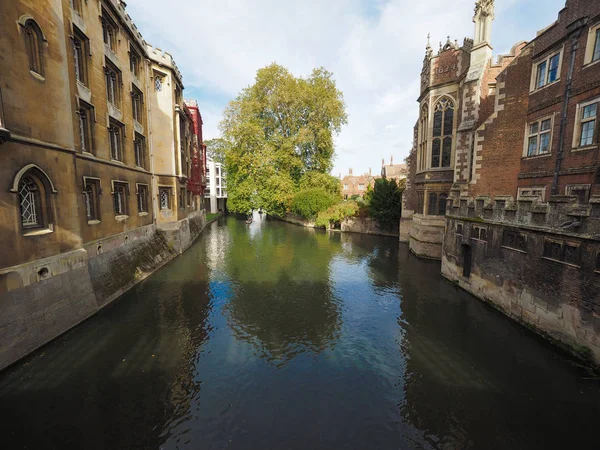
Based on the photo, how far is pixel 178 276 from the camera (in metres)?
17.1

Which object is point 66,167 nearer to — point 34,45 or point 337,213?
point 34,45

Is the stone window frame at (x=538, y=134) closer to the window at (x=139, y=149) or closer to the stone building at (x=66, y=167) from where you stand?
the stone building at (x=66, y=167)

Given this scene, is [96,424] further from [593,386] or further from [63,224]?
[593,386]

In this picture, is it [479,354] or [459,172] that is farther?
[459,172]

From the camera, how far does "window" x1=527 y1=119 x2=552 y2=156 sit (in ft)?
43.3

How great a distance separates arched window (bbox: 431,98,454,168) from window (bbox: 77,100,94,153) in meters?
22.5

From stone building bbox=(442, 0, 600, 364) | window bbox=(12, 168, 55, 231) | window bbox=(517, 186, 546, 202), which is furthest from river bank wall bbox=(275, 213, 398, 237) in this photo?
window bbox=(12, 168, 55, 231)

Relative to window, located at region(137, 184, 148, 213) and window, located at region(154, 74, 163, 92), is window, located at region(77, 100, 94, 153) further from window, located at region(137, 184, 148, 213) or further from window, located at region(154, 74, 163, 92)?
window, located at region(154, 74, 163, 92)

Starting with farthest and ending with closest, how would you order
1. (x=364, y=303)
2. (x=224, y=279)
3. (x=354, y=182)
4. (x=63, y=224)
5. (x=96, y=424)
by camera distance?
1. (x=354, y=182)
2. (x=224, y=279)
3. (x=364, y=303)
4. (x=63, y=224)
5. (x=96, y=424)

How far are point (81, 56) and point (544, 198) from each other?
75.0 ft

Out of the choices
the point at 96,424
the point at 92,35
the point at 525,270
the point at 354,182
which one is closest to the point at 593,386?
the point at 525,270

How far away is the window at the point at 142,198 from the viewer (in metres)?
18.9

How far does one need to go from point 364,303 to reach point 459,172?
476 inches

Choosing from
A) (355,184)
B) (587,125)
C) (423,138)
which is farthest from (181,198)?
(355,184)
